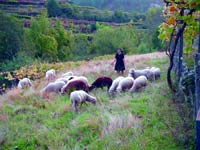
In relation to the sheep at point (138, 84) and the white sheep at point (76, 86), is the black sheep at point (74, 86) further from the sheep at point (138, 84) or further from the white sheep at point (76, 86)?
the sheep at point (138, 84)

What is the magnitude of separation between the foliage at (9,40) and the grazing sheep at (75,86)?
2729cm

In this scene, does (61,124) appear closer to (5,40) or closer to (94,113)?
(94,113)

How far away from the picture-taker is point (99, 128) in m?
7.71

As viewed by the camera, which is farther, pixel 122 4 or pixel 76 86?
pixel 122 4

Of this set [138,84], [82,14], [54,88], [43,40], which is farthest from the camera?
[82,14]

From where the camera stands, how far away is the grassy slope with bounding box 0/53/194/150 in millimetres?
6910

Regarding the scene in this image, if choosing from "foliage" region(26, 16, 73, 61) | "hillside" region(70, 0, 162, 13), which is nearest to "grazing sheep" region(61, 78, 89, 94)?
"foliage" region(26, 16, 73, 61)

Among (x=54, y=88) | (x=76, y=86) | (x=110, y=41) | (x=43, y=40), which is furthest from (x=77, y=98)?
(x=110, y=41)

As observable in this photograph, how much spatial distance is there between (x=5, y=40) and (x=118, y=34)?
2385 cm

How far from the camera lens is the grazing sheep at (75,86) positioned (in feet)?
39.4

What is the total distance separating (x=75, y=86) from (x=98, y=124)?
443 centimetres

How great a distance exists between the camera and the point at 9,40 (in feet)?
127

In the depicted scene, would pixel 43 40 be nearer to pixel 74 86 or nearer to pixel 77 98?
pixel 74 86

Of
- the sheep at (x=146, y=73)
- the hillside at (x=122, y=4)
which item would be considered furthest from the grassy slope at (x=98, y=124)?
the hillside at (x=122, y=4)
